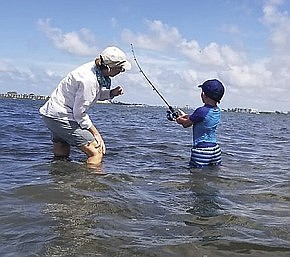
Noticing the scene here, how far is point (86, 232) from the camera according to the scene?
4422 millimetres

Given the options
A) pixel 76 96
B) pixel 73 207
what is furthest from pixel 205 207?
pixel 76 96

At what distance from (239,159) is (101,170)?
4.56m

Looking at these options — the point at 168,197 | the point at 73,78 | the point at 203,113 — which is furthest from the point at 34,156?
the point at 168,197

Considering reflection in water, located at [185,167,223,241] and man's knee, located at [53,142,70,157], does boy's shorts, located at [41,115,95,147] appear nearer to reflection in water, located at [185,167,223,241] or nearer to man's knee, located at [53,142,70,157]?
man's knee, located at [53,142,70,157]

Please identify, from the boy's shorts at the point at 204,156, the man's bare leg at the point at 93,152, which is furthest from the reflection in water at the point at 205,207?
the man's bare leg at the point at 93,152

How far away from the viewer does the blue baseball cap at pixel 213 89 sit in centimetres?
812

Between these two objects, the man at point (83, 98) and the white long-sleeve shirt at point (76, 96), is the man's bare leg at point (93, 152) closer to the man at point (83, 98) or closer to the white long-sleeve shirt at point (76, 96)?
the man at point (83, 98)

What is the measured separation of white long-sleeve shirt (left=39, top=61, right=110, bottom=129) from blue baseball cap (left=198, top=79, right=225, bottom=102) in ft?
5.74

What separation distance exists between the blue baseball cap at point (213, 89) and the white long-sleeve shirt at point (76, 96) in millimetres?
1749

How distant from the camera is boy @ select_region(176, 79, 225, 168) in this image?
8172 millimetres

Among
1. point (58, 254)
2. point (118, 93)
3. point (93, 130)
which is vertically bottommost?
point (58, 254)

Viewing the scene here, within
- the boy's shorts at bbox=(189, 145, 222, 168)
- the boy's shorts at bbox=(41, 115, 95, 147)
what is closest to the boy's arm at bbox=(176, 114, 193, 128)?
the boy's shorts at bbox=(189, 145, 222, 168)

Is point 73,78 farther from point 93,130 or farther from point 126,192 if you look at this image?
point 126,192

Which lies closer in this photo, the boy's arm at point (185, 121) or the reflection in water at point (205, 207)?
the reflection in water at point (205, 207)
